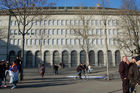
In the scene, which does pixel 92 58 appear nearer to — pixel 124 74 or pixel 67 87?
pixel 67 87

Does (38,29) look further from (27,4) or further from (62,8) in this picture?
(27,4)

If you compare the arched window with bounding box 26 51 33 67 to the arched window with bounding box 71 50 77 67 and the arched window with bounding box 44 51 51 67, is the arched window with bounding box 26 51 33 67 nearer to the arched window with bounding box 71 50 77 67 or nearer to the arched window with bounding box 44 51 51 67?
the arched window with bounding box 44 51 51 67

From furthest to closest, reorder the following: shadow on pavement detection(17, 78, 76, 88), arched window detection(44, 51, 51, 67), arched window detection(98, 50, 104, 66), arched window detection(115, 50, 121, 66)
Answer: arched window detection(115, 50, 121, 66) → arched window detection(98, 50, 104, 66) → arched window detection(44, 51, 51, 67) → shadow on pavement detection(17, 78, 76, 88)

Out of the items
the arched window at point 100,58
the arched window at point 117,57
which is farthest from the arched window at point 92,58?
the arched window at point 117,57

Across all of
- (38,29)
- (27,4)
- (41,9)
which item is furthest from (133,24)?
(38,29)

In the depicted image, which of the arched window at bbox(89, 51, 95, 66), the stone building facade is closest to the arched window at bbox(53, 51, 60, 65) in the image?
the stone building facade

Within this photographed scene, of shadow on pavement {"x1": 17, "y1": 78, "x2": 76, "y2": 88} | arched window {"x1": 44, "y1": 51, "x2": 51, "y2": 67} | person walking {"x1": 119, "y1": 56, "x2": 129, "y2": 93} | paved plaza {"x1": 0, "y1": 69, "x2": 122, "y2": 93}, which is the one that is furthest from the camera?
arched window {"x1": 44, "y1": 51, "x2": 51, "y2": 67}

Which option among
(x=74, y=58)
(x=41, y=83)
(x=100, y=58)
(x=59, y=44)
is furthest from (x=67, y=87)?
(x=100, y=58)

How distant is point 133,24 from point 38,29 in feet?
112

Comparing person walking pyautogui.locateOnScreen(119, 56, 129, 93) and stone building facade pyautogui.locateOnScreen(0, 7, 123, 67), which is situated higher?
stone building facade pyautogui.locateOnScreen(0, 7, 123, 67)

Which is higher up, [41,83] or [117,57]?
[117,57]

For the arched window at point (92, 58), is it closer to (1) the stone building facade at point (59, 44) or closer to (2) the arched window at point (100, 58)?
(1) the stone building facade at point (59, 44)

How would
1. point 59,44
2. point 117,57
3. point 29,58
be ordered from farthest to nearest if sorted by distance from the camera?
point 59,44
point 117,57
point 29,58

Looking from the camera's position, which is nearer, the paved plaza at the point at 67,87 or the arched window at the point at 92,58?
the paved plaza at the point at 67,87
